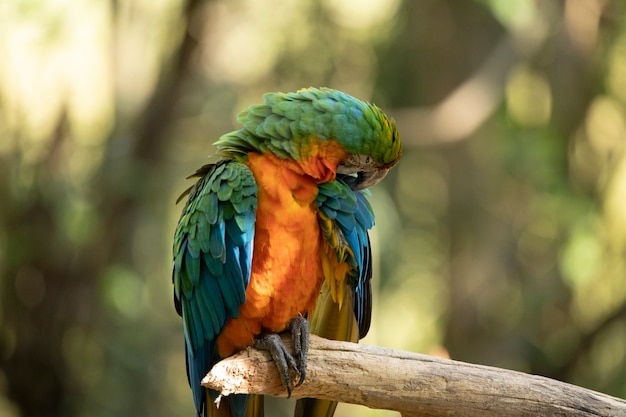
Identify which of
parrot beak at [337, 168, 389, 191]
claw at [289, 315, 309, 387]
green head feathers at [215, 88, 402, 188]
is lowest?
claw at [289, 315, 309, 387]

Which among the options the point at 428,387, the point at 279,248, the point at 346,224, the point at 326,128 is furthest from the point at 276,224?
the point at 428,387

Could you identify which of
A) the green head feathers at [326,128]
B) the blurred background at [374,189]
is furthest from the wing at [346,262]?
the blurred background at [374,189]

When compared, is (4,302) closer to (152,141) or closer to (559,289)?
(152,141)

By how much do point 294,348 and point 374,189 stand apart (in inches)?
138

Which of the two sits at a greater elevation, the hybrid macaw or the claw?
the hybrid macaw

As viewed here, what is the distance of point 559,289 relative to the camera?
190 inches

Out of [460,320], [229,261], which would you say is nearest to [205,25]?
[229,261]

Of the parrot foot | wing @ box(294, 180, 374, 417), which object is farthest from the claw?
wing @ box(294, 180, 374, 417)

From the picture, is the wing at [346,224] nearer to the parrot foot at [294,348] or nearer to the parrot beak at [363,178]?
the parrot beak at [363,178]

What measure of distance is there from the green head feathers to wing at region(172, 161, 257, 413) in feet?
0.40

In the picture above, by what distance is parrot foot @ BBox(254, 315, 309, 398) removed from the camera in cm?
203

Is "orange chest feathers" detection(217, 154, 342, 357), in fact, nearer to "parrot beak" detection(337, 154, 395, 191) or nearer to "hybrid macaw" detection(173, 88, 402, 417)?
"hybrid macaw" detection(173, 88, 402, 417)

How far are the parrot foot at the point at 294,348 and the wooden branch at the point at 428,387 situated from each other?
0.10ft

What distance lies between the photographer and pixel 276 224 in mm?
2180
